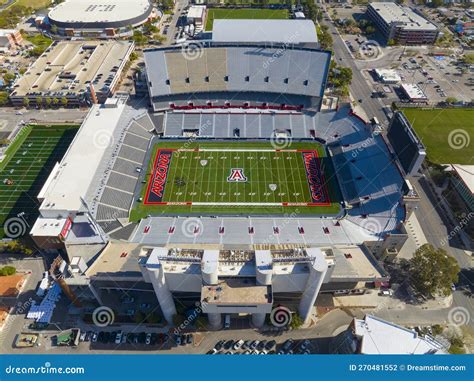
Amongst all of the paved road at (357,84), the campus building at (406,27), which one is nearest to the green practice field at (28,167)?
the paved road at (357,84)

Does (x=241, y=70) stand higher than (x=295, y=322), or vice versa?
(x=241, y=70)

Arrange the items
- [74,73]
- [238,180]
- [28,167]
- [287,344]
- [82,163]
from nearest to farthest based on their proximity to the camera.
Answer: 1. [287,344]
2. [82,163]
3. [238,180]
4. [28,167]
5. [74,73]

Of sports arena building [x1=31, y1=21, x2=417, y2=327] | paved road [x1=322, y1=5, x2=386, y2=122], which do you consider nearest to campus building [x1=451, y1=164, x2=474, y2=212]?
sports arena building [x1=31, y1=21, x2=417, y2=327]

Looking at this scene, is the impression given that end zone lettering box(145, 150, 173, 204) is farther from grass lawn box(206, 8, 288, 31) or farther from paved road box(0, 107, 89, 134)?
grass lawn box(206, 8, 288, 31)

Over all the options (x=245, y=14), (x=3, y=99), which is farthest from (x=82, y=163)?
(x=245, y=14)

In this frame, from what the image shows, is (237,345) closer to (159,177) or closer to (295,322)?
(295,322)

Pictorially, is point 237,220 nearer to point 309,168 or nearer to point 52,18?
point 309,168

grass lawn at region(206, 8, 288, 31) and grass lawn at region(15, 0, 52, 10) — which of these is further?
grass lawn at region(15, 0, 52, 10)

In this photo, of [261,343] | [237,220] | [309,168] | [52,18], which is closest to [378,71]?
[309,168]
